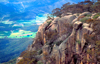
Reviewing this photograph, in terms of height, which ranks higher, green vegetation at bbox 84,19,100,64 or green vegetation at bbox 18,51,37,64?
green vegetation at bbox 84,19,100,64

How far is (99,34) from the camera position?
32.5 ft

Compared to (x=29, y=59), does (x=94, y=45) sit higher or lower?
higher

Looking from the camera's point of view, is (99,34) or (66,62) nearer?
(99,34)

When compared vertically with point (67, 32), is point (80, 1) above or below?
above

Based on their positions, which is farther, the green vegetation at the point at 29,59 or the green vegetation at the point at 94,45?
the green vegetation at the point at 29,59

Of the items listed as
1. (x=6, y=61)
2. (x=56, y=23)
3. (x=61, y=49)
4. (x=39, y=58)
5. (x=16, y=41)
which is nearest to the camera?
(x=61, y=49)

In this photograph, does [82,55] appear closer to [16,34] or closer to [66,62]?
[66,62]

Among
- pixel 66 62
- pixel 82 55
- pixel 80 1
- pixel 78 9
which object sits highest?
pixel 80 1

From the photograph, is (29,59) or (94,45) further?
(29,59)

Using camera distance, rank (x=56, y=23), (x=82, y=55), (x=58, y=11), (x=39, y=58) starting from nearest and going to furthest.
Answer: (x=82, y=55)
(x=39, y=58)
(x=56, y=23)
(x=58, y=11)

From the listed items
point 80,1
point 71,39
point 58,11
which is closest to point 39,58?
point 71,39

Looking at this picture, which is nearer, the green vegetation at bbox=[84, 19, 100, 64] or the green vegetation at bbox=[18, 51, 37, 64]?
the green vegetation at bbox=[84, 19, 100, 64]

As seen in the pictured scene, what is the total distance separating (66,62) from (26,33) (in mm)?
15906

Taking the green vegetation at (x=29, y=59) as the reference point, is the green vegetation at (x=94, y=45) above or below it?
above
